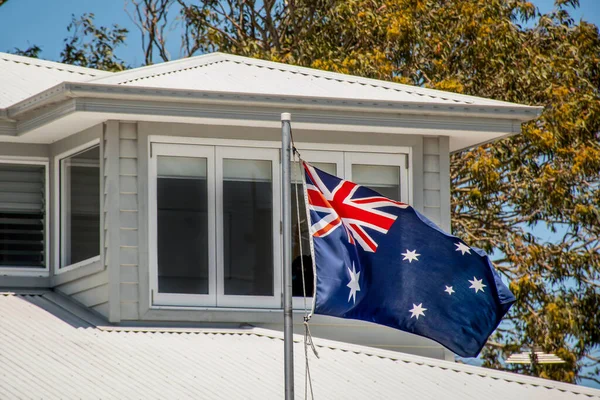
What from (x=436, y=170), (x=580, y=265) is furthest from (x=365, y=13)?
(x=436, y=170)

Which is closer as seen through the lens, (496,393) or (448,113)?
(496,393)

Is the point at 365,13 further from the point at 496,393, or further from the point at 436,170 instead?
the point at 496,393

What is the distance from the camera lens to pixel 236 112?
44.4 ft

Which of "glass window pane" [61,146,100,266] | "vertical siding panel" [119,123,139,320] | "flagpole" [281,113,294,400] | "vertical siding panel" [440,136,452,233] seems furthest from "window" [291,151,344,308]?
"flagpole" [281,113,294,400]

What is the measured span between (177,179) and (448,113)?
310 cm

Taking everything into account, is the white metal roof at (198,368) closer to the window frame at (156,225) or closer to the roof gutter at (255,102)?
the window frame at (156,225)

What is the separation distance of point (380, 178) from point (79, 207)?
345cm

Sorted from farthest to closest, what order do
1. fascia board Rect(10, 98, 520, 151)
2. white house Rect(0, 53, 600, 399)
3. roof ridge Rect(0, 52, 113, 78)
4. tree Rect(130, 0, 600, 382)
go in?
tree Rect(130, 0, 600, 382), roof ridge Rect(0, 52, 113, 78), white house Rect(0, 53, 600, 399), fascia board Rect(10, 98, 520, 151)

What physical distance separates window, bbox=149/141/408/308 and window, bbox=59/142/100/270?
80 centimetres

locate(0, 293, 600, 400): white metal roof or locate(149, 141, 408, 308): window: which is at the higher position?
locate(149, 141, 408, 308): window

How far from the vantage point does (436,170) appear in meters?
14.6

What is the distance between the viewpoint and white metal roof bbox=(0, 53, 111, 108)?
1530 centimetres

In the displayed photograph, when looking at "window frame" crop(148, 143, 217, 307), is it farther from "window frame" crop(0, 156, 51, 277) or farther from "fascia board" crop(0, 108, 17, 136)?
"fascia board" crop(0, 108, 17, 136)

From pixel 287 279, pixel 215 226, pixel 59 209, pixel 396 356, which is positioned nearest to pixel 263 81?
pixel 215 226
